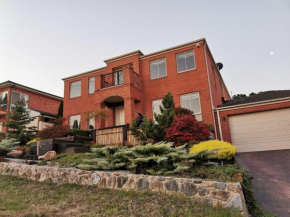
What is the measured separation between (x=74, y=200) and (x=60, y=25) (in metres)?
11.8

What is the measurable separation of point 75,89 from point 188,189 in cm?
1555

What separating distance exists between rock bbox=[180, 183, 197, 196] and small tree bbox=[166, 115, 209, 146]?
3823mm

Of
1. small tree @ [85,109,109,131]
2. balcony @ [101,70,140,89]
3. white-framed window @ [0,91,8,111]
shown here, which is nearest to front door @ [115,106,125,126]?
small tree @ [85,109,109,131]

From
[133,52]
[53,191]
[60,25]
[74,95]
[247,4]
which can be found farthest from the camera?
[74,95]

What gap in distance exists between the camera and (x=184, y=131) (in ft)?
26.7

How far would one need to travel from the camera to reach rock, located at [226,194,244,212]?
3.54 metres

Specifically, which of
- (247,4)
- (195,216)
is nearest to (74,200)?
(195,216)

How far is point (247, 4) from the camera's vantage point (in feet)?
38.3

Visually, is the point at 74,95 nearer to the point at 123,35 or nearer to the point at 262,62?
the point at 123,35

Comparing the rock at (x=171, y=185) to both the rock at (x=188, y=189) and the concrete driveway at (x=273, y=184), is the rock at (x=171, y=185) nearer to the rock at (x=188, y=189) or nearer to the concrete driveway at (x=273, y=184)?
the rock at (x=188, y=189)

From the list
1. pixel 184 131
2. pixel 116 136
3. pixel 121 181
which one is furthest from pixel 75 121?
pixel 121 181

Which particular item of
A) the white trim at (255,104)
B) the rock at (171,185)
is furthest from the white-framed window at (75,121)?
the rock at (171,185)

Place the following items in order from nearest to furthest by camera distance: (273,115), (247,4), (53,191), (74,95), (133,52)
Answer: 1. (53,191)
2. (273,115)
3. (247,4)
4. (133,52)
5. (74,95)

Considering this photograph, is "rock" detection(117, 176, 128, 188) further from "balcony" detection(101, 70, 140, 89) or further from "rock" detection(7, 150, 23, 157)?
"balcony" detection(101, 70, 140, 89)
